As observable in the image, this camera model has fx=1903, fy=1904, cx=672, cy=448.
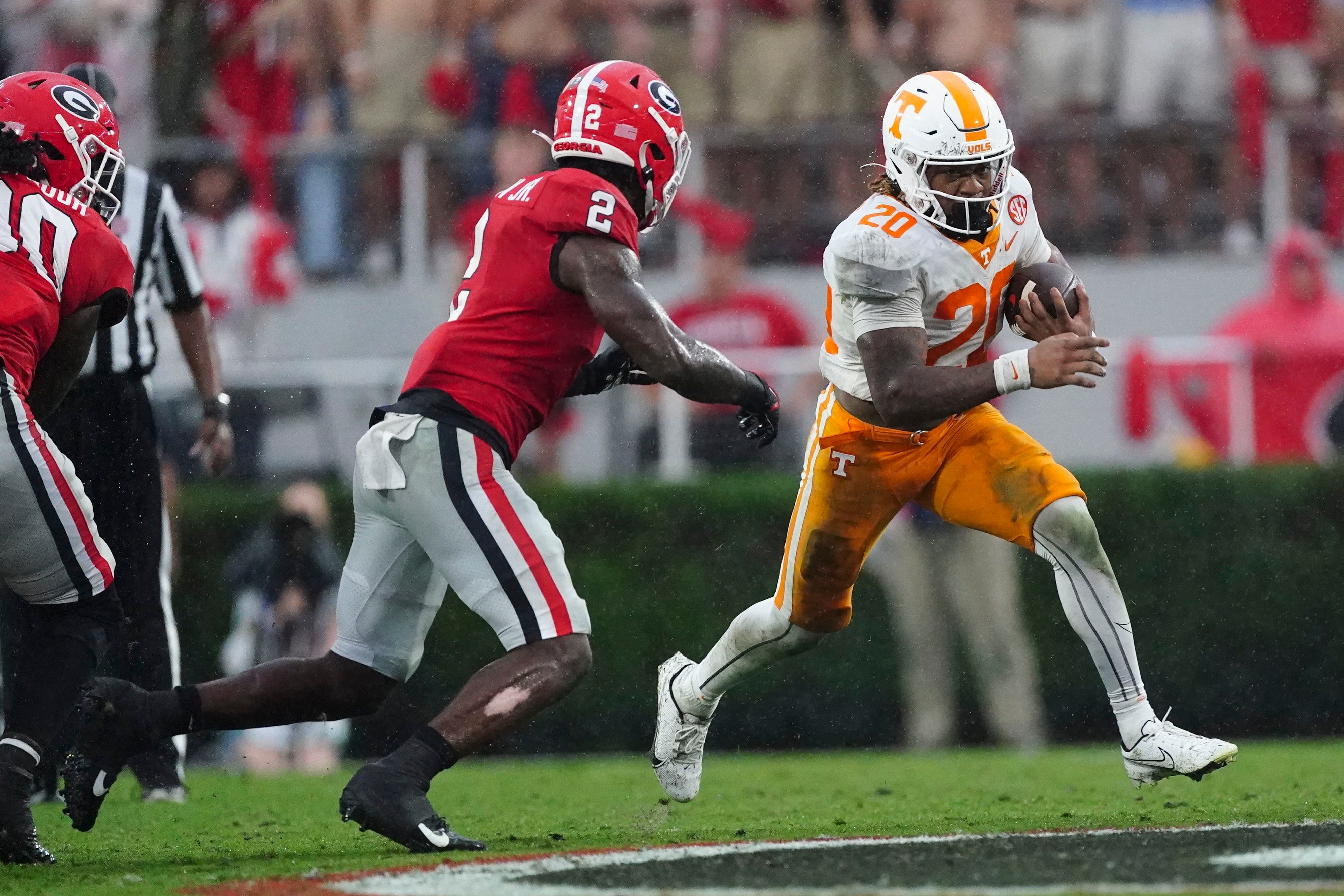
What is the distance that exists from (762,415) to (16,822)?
2.06 meters

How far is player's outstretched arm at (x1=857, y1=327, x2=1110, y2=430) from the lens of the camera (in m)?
4.70

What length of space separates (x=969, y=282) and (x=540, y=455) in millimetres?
4498

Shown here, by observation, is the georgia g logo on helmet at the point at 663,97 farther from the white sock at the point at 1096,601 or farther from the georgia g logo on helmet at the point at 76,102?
the georgia g logo on helmet at the point at 76,102

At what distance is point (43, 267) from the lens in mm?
4625

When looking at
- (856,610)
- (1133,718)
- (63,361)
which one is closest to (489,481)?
(63,361)

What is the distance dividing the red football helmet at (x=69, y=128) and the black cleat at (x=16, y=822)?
1.48 metres

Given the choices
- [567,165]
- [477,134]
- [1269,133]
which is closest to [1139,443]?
[1269,133]

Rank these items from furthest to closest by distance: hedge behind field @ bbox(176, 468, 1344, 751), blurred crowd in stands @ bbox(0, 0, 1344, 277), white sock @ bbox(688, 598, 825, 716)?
blurred crowd in stands @ bbox(0, 0, 1344, 277)
hedge behind field @ bbox(176, 468, 1344, 751)
white sock @ bbox(688, 598, 825, 716)

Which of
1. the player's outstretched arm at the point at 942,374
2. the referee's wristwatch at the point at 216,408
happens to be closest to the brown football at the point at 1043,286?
the player's outstretched arm at the point at 942,374

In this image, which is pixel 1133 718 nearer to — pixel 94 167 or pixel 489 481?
pixel 489 481

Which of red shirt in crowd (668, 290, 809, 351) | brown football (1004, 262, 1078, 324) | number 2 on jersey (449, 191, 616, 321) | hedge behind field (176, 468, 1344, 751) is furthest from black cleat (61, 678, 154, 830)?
red shirt in crowd (668, 290, 809, 351)

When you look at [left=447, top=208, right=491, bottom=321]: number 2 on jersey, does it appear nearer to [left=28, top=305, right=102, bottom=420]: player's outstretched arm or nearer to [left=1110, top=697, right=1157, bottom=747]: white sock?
[left=28, top=305, right=102, bottom=420]: player's outstretched arm

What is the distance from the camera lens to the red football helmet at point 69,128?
16.5 ft

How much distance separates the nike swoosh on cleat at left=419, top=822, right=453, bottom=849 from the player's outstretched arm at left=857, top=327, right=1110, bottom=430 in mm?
1546
